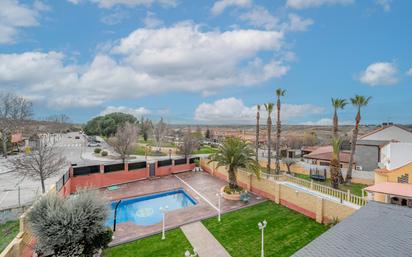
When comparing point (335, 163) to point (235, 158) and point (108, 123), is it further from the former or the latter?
point (108, 123)

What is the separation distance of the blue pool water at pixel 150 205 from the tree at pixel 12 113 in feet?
125

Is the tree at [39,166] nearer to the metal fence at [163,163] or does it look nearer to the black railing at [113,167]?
the black railing at [113,167]

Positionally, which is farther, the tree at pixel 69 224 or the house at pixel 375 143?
the house at pixel 375 143

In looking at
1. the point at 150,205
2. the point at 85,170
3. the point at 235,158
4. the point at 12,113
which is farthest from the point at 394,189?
the point at 12,113

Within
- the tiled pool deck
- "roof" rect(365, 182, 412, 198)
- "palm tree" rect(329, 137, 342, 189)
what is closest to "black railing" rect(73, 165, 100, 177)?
the tiled pool deck

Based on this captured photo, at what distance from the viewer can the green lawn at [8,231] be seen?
36.8ft

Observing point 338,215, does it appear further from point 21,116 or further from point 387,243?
point 21,116

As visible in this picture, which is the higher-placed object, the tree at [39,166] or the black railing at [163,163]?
the tree at [39,166]

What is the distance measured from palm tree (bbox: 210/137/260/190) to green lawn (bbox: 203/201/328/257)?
3.13 m

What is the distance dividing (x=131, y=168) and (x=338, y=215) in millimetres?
19085

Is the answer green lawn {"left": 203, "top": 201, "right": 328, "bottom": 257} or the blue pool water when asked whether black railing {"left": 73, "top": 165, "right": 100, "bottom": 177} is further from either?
green lawn {"left": 203, "top": 201, "right": 328, "bottom": 257}

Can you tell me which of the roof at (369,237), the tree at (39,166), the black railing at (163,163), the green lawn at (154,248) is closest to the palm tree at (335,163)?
the roof at (369,237)

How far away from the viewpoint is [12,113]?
152ft

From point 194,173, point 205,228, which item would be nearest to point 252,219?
point 205,228
